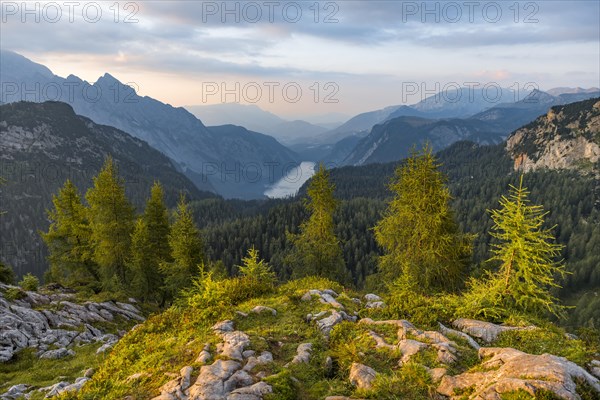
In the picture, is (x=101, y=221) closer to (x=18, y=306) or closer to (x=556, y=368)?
(x=18, y=306)

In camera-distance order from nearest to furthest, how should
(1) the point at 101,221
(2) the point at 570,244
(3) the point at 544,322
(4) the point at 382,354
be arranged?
1. (4) the point at 382,354
2. (3) the point at 544,322
3. (1) the point at 101,221
4. (2) the point at 570,244

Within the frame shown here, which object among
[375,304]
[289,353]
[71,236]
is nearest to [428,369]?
[289,353]

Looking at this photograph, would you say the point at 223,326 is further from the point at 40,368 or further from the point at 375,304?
the point at 40,368

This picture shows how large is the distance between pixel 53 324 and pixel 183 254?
40.2ft

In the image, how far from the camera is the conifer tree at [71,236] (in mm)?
37281

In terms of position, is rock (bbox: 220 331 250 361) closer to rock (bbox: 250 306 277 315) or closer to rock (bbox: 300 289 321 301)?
rock (bbox: 250 306 277 315)

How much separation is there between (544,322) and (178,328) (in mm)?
14757

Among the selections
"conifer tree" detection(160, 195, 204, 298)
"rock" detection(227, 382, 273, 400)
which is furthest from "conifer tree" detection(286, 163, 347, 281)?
"rock" detection(227, 382, 273, 400)

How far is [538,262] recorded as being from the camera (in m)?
15.5

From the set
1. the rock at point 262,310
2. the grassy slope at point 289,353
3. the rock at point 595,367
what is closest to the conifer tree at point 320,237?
the grassy slope at point 289,353

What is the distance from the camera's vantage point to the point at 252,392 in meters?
8.88

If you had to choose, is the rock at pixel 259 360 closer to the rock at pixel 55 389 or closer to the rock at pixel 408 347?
the rock at pixel 408 347

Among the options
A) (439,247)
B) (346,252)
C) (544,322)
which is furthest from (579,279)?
(544,322)

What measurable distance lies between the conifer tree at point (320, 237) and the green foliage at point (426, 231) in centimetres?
767
